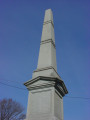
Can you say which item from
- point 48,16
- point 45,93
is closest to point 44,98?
point 45,93

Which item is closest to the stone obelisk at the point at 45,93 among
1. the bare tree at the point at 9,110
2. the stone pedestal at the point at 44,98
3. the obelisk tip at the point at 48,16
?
the stone pedestal at the point at 44,98

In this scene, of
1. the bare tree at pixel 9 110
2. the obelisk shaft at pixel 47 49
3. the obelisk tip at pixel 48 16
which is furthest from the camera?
the bare tree at pixel 9 110

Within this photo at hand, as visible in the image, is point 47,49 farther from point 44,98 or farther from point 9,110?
point 9,110

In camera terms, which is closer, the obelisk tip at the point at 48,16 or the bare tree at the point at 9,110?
the obelisk tip at the point at 48,16

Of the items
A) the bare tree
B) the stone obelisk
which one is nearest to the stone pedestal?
the stone obelisk

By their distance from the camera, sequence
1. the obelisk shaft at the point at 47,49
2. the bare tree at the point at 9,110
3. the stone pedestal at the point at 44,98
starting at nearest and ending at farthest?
the stone pedestal at the point at 44,98
the obelisk shaft at the point at 47,49
the bare tree at the point at 9,110

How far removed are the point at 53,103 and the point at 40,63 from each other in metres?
2.52

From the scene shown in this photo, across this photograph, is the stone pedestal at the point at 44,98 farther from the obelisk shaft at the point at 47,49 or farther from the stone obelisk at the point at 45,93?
the obelisk shaft at the point at 47,49

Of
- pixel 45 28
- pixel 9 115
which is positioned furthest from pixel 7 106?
pixel 45 28

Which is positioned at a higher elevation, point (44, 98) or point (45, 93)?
point (45, 93)

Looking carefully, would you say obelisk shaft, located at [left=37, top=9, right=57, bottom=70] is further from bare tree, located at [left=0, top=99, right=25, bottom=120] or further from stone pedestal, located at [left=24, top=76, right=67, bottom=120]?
bare tree, located at [left=0, top=99, right=25, bottom=120]

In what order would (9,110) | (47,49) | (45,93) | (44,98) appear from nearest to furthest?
(44,98)
(45,93)
(47,49)
(9,110)

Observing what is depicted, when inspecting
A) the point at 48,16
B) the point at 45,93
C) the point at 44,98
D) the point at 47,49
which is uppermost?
the point at 48,16

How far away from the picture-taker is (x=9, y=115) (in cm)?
3341
